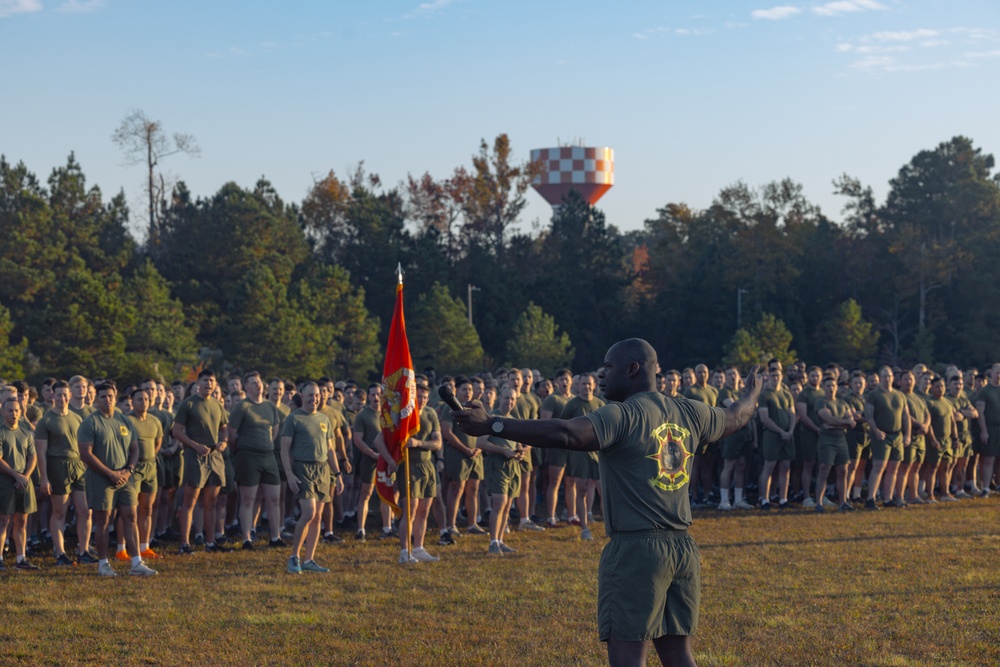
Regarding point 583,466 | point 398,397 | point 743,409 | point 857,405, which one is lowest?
point 583,466

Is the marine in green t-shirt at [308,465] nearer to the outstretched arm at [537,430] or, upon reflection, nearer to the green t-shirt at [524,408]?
the green t-shirt at [524,408]

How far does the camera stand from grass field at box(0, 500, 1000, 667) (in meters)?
8.51

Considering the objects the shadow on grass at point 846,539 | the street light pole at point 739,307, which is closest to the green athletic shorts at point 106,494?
the shadow on grass at point 846,539

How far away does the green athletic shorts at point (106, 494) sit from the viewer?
11938 millimetres

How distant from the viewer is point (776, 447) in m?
17.3

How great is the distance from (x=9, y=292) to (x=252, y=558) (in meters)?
38.8

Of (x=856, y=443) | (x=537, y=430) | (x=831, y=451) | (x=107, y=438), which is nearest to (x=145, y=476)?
(x=107, y=438)

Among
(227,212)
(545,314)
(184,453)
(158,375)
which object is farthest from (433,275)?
(184,453)

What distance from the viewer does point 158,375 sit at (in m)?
40.7

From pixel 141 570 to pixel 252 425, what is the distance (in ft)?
7.42

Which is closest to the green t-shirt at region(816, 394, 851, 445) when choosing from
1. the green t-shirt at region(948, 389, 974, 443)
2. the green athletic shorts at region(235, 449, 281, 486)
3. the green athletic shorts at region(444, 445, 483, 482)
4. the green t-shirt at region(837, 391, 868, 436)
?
the green t-shirt at region(837, 391, 868, 436)

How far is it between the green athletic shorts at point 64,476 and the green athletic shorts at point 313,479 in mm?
2697

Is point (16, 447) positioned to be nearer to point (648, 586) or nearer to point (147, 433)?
point (147, 433)

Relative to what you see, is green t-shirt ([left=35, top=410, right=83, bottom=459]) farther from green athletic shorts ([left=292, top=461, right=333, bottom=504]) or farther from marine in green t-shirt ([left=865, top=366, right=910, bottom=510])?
marine in green t-shirt ([left=865, top=366, right=910, bottom=510])
